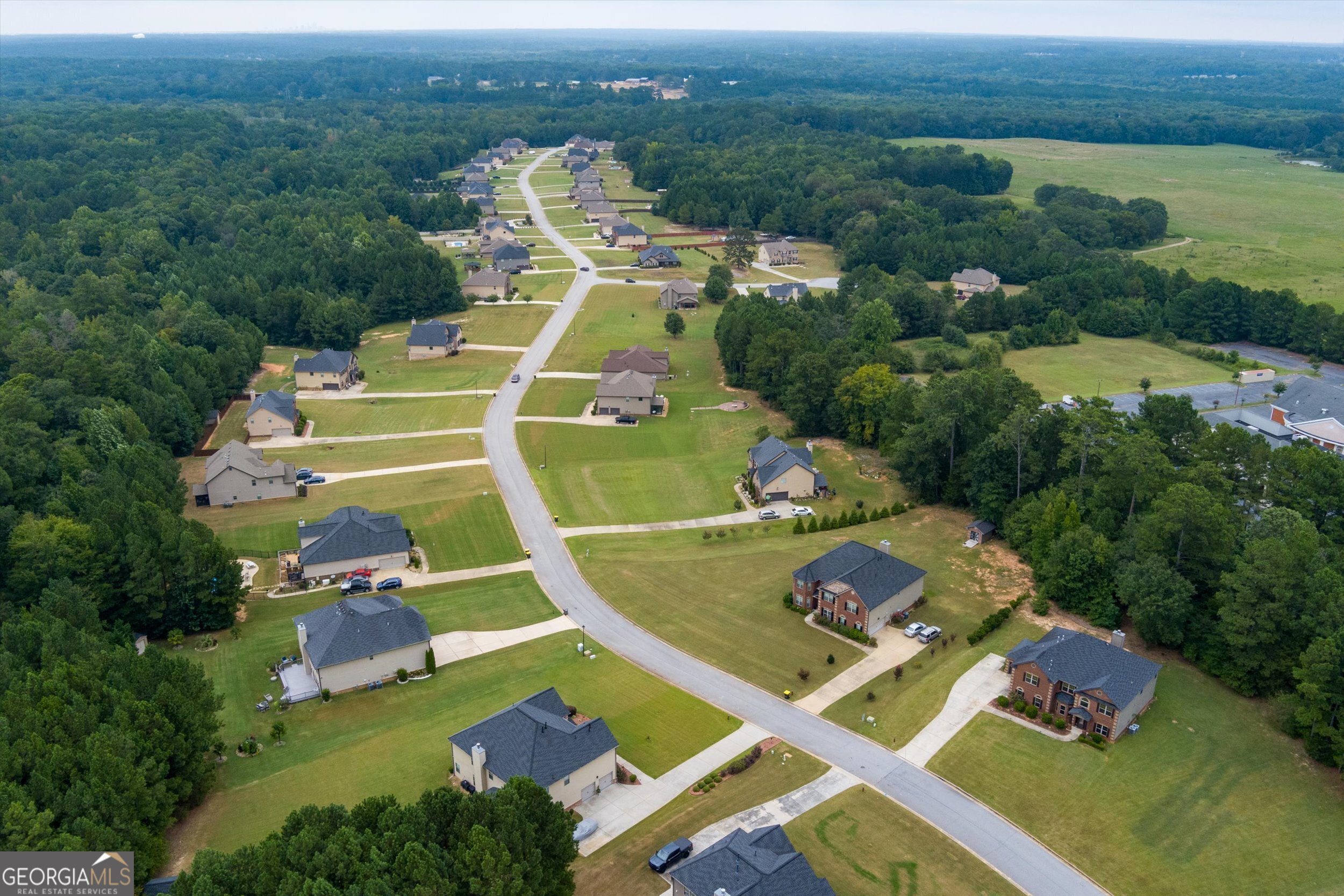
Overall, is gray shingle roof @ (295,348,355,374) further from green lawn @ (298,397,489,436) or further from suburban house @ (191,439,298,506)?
suburban house @ (191,439,298,506)

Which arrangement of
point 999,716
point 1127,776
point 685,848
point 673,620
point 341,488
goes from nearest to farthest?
point 685,848
point 1127,776
point 999,716
point 673,620
point 341,488

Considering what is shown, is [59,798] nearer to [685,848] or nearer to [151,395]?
[685,848]

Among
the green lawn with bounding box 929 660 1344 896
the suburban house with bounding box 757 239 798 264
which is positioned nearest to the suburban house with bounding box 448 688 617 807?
the green lawn with bounding box 929 660 1344 896

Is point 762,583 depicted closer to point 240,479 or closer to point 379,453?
point 379,453

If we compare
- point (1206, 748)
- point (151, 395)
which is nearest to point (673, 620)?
point (1206, 748)

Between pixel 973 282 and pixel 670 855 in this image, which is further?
pixel 973 282

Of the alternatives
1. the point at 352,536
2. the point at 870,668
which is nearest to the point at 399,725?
the point at 352,536
